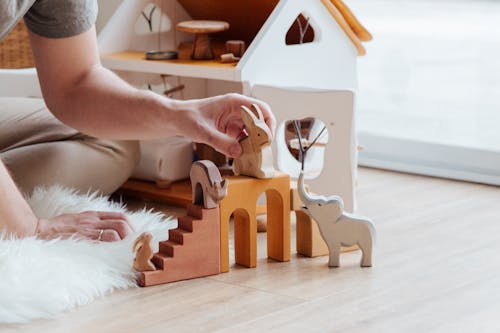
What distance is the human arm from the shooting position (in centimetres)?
134

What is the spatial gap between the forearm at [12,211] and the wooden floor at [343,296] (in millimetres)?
197

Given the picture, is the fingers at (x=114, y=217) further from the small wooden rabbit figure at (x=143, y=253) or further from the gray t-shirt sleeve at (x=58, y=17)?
the gray t-shirt sleeve at (x=58, y=17)

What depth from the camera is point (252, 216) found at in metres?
1.42

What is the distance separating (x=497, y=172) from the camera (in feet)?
7.09

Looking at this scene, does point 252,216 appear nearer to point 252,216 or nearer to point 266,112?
point 252,216

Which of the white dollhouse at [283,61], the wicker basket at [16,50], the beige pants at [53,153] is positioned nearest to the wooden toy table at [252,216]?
the white dollhouse at [283,61]

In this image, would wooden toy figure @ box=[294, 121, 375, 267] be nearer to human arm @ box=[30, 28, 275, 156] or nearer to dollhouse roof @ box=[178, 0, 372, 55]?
human arm @ box=[30, 28, 275, 156]

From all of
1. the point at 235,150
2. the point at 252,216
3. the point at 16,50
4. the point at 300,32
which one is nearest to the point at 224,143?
the point at 235,150

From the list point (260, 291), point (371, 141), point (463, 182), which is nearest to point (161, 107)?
point (260, 291)

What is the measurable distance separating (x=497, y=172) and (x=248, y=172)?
949 millimetres

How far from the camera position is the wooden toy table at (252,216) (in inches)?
54.7

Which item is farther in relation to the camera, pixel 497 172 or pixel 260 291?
pixel 497 172

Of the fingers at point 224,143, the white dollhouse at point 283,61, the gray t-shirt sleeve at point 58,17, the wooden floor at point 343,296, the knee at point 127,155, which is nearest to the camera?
the wooden floor at point 343,296

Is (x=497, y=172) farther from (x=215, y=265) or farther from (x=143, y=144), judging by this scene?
(x=215, y=265)
